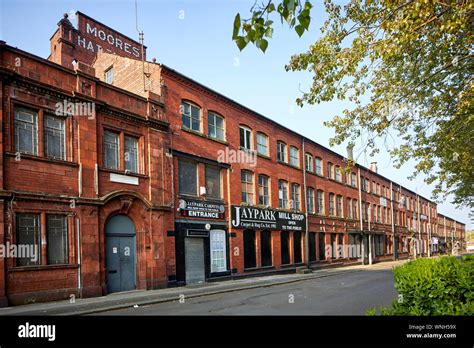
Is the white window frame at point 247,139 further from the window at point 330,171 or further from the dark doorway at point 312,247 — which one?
the window at point 330,171

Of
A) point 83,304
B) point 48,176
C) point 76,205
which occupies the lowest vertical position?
point 83,304

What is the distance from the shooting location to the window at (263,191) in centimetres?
2603

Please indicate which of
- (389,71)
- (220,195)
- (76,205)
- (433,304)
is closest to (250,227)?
(220,195)

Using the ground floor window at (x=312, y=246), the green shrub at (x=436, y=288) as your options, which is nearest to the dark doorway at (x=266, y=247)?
the ground floor window at (x=312, y=246)

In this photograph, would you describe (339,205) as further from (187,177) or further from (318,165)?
(187,177)

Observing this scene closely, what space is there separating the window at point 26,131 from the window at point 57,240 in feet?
8.20

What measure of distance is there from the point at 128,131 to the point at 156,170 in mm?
2253

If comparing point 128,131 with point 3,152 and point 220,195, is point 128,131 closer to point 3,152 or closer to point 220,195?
point 3,152

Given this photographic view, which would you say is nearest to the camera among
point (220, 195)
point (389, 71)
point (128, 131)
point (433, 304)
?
point (433, 304)

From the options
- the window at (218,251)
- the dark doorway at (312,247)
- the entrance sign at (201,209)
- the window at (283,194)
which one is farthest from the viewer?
the dark doorway at (312,247)

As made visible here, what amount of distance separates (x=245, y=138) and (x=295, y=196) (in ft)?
25.1

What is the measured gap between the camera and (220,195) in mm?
22406

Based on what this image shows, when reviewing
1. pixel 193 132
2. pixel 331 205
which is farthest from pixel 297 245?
pixel 193 132

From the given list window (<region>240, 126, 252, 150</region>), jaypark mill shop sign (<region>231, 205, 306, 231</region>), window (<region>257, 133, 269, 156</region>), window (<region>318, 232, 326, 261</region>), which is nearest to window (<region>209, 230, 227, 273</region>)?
jaypark mill shop sign (<region>231, 205, 306, 231</region>)
